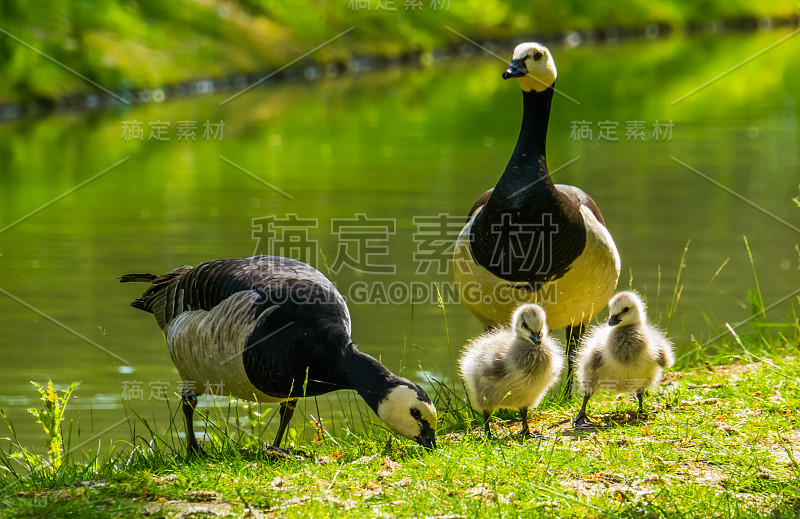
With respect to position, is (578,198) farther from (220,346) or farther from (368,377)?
(220,346)

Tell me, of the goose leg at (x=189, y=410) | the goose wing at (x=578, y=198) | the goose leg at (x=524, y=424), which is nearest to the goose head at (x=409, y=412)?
the goose leg at (x=524, y=424)

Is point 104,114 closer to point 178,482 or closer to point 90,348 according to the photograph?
point 90,348

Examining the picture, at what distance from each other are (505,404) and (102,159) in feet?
59.6

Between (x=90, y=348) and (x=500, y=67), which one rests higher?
(x=500, y=67)

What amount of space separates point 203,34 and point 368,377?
112ft

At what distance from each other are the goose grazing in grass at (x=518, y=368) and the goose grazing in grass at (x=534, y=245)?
0.63 m

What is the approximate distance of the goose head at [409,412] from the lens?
570 cm

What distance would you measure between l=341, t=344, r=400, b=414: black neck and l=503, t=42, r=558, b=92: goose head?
2421 millimetres

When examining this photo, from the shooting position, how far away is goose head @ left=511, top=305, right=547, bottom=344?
634 cm

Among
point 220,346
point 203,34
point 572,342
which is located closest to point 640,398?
point 572,342

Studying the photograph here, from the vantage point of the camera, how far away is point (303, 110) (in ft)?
102

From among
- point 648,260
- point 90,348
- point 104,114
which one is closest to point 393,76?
point 104,114

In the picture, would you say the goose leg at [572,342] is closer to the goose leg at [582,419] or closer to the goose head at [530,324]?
the goose leg at [582,419]

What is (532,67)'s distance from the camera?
24.8 feet
